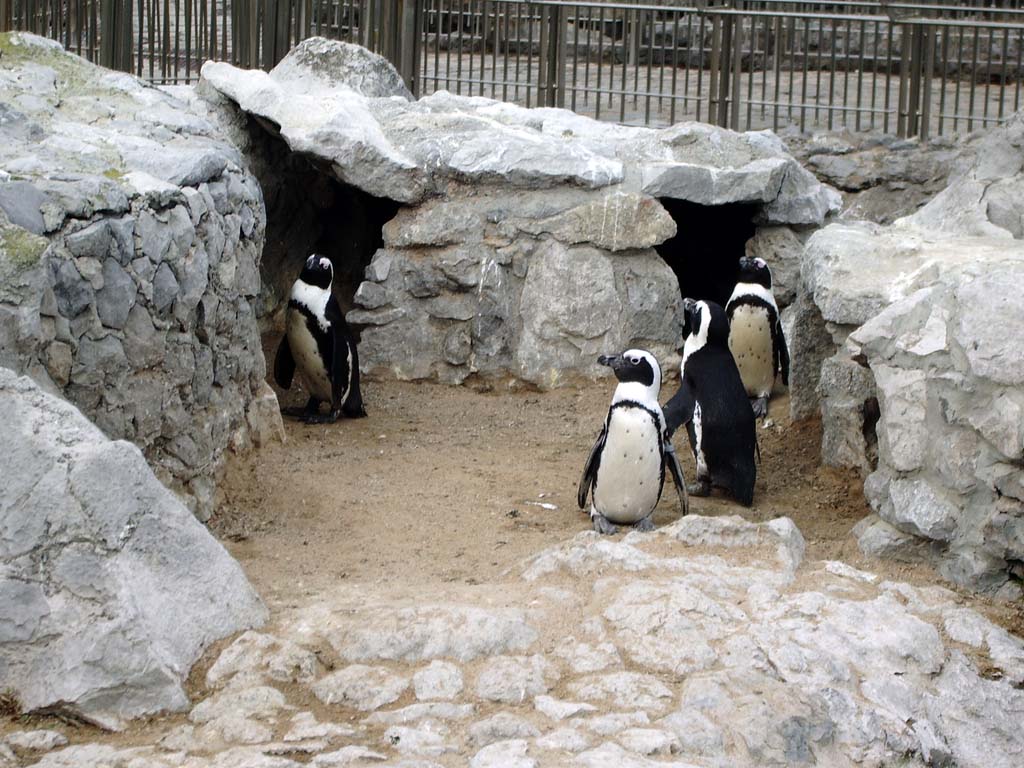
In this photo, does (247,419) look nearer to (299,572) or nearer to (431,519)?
(431,519)

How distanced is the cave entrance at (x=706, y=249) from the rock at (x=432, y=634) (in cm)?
523

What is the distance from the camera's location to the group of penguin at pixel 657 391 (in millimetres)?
5621

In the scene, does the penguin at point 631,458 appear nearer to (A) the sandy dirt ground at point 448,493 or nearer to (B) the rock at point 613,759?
(A) the sandy dirt ground at point 448,493

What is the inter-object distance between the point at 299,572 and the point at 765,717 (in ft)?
5.87

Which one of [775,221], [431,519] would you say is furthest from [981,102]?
[431,519]

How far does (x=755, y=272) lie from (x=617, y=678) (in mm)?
4278

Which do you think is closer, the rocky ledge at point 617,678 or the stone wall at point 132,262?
the rocky ledge at point 617,678

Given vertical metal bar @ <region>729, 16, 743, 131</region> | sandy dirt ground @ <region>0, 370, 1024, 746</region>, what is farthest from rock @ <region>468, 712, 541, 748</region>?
vertical metal bar @ <region>729, 16, 743, 131</region>

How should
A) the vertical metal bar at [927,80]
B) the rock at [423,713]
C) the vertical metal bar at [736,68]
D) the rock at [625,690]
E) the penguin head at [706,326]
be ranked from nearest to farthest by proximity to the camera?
the rock at [423,713] < the rock at [625,690] < the penguin head at [706,326] < the vertical metal bar at [927,80] < the vertical metal bar at [736,68]

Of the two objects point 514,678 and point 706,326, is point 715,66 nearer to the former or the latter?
point 706,326

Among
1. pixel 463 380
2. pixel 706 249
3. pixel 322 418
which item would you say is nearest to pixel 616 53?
pixel 706 249

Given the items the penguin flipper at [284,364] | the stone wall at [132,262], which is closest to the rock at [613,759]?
the stone wall at [132,262]

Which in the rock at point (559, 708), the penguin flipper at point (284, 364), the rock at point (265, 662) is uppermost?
the penguin flipper at point (284, 364)

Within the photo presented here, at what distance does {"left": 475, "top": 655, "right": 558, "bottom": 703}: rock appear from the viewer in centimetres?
362
